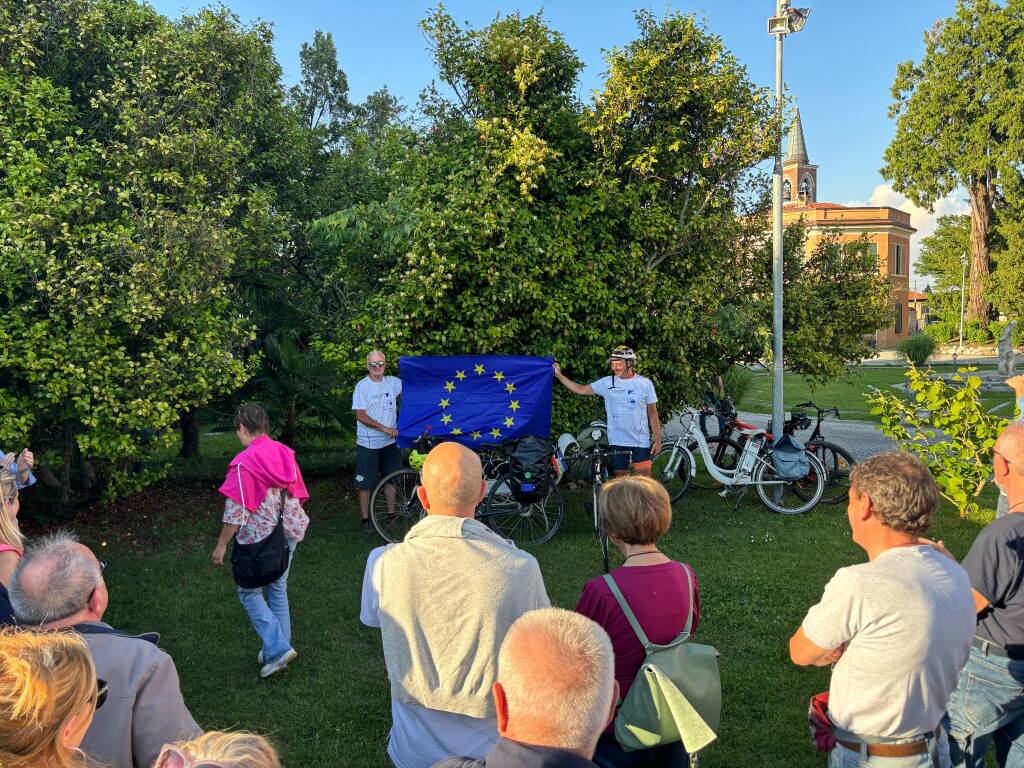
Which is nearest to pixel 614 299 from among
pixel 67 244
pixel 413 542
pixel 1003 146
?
pixel 67 244

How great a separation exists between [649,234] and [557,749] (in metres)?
7.73

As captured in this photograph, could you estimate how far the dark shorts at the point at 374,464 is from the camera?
7.67 m

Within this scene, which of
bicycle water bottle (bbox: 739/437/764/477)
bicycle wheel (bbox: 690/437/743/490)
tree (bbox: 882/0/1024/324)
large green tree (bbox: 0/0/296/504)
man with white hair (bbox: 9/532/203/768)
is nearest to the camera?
man with white hair (bbox: 9/532/203/768)

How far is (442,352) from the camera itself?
8.23 metres

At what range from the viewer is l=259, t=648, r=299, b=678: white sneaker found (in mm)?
4516

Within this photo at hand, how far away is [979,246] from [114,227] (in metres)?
43.9

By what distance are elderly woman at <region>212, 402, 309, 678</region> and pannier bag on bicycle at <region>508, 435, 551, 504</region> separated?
2.98 metres

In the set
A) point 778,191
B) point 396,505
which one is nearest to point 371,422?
point 396,505

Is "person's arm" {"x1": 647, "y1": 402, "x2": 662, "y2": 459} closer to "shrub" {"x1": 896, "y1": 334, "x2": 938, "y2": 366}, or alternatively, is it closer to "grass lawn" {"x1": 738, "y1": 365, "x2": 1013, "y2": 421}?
"grass lawn" {"x1": 738, "y1": 365, "x2": 1013, "y2": 421}

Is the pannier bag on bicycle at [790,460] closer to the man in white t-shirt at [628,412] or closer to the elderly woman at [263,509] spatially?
the man in white t-shirt at [628,412]

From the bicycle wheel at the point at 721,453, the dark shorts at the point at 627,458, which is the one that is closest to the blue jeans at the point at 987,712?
the dark shorts at the point at 627,458

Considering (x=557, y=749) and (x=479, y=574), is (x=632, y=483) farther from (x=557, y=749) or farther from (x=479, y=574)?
(x=557, y=749)

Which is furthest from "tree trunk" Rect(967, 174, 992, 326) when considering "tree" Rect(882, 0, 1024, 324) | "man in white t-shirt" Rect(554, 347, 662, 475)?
"man in white t-shirt" Rect(554, 347, 662, 475)

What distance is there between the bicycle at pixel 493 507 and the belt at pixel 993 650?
4.79 metres
